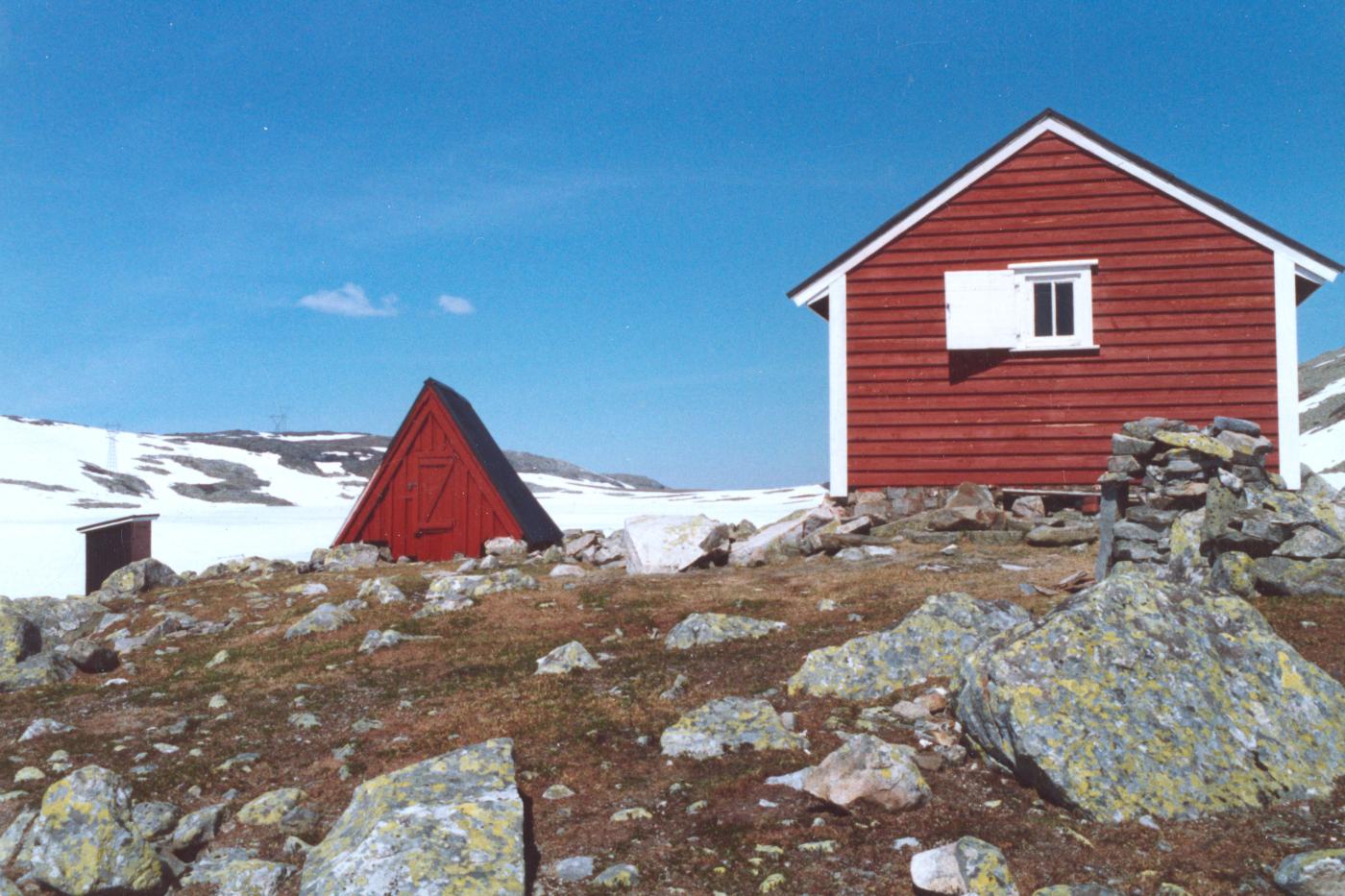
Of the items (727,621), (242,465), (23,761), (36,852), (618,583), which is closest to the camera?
(36,852)

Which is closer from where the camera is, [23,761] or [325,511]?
[23,761]

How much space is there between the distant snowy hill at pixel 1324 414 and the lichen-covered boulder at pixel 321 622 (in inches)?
1397

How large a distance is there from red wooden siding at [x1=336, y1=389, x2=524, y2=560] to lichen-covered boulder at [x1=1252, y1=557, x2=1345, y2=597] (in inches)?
581

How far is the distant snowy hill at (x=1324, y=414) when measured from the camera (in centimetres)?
4615

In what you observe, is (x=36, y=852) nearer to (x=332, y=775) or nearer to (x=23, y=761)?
(x=332, y=775)

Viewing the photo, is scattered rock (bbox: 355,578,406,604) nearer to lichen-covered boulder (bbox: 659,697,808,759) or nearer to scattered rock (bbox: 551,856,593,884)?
lichen-covered boulder (bbox: 659,697,808,759)

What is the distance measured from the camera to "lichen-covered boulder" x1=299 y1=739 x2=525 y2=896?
13.6ft

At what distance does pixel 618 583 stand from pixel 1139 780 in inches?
349

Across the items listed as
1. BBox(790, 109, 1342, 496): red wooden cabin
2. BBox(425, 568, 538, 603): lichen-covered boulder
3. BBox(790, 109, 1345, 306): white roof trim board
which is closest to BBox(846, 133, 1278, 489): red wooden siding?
BBox(790, 109, 1342, 496): red wooden cabin

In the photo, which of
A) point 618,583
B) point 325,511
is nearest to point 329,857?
point 618,583

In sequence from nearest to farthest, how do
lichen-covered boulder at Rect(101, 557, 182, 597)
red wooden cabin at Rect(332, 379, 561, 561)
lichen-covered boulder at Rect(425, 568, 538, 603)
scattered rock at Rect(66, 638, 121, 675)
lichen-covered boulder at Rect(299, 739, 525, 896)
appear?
lichen-covered boulder at Rect(299, 739, 525, 896)
scattered rock at Rect(66, 638, 121, 675)
lichen-covered boulder at Rect(425, 568, 538, 603)
lichen-covered boulder at Rect(101, 557, 182, 597)
red wooden cabin at Rect(332, 379, 561, 561)

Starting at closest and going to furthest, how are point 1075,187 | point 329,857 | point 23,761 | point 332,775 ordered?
point 329,857, point 332,775, point 23,761, point 1075,187

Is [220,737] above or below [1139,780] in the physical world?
below

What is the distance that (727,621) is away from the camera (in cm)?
899
